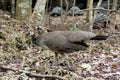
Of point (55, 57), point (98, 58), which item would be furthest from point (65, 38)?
point (98, 58)

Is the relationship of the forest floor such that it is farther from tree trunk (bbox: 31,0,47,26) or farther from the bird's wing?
tree trunk (bbox: 31,0,47,26)

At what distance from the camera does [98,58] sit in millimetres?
6852

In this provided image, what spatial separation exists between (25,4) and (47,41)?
16.9 ft

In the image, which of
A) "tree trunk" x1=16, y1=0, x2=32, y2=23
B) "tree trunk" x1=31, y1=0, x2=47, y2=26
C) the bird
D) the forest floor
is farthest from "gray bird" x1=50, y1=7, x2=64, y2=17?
the bird

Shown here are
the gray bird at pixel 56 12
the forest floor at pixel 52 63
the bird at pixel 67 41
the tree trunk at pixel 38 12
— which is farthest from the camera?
the gray bird at pixel 56 12

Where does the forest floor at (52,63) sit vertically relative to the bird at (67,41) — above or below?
below

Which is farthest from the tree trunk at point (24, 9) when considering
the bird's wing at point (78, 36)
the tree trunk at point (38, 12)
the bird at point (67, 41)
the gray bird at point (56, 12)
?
the gray bird at point (56, 12)

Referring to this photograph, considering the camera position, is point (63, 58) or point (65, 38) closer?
point (65, 38)

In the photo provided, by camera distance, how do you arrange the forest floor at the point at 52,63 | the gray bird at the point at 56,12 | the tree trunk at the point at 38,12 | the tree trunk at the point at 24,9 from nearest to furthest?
the forest floor at the point at 52,63, the tree trunk at the point at 38,12, the tree trunk at the point at 24,9, the gray bird at the point at 56,12

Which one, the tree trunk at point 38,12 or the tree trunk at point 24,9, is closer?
the tree trunk at point 38,12

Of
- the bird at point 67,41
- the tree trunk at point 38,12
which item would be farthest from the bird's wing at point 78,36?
the tree trunk at point 38,12

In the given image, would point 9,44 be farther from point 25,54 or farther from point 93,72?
point 93,72

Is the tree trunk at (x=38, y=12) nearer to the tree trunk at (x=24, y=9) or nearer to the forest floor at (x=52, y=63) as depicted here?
the tree trunk at (x=24, y=9)

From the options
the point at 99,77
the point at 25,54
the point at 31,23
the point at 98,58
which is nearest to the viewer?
the point at 99,77
